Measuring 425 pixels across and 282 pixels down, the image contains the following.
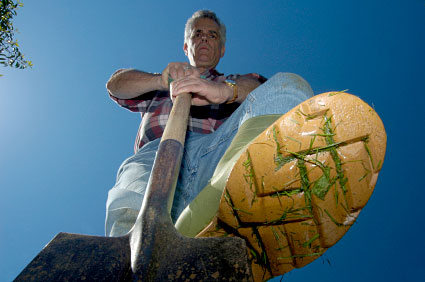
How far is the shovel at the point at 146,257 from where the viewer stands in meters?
0.77

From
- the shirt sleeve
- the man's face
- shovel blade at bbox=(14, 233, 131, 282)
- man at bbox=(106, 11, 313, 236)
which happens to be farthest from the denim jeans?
the man's face

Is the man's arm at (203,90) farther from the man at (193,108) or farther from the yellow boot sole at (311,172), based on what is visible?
the yellow boot sole at (311,172)

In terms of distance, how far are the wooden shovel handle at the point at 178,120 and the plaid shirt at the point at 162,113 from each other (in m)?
0.60

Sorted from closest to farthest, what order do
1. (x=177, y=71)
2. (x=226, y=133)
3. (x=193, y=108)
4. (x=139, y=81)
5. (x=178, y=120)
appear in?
1. (x=178, y=120)
2. (x=226, y=133)
3. (x=177, y=71)
4. (x=139, y=81)
5. (x=193, y=108)

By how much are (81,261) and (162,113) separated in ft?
5.06

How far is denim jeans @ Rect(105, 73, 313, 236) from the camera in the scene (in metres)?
1.29

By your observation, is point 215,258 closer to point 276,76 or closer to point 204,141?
point 276,76

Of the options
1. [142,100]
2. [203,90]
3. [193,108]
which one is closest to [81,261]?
[203,90]

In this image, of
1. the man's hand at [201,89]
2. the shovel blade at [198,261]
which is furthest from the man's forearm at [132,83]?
the shovel blade at [198,261]

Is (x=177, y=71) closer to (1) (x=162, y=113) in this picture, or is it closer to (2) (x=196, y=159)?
(1) (x=162, y=113)

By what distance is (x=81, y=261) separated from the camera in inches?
32.9

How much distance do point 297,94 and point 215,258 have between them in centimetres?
82

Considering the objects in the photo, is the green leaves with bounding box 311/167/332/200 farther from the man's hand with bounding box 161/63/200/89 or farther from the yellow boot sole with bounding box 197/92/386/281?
the man's hand with bounding box 161/63/200/89

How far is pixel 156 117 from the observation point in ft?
7.37
